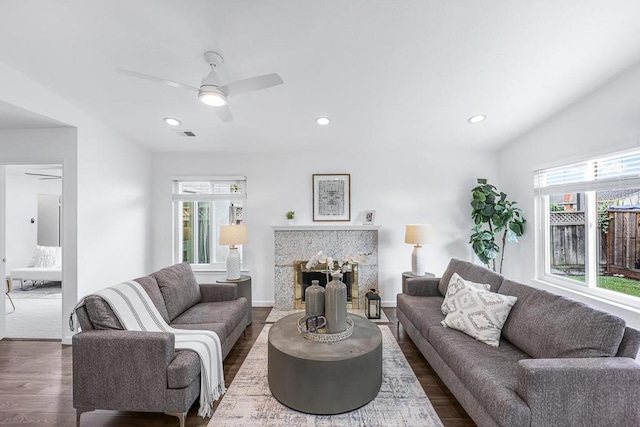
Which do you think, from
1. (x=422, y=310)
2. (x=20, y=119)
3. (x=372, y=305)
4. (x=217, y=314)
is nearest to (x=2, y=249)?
(x=20, y=119)

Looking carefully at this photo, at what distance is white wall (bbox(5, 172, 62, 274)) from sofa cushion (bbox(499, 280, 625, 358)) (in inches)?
Answer: 346

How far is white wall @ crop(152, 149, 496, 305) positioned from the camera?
4.51 meters

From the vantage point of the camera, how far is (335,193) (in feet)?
14.9

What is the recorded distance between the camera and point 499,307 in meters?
2.20

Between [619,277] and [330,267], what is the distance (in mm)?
3017

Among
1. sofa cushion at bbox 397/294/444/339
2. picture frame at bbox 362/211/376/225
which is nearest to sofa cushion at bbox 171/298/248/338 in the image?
sofa cushion at bbox 397/294/444/339

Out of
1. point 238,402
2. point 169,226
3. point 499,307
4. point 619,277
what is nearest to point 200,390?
point 238,402

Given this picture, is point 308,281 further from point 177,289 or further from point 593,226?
point 593,226

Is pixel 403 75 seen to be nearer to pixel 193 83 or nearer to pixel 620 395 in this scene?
pixel 193 83

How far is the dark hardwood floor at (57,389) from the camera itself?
196cm

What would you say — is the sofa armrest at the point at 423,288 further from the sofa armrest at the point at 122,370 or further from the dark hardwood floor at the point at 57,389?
the sofa armrest at the point at 122,370

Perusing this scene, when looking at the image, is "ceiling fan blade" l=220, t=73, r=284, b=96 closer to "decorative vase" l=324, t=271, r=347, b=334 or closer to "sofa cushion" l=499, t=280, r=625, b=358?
"decorative vase" l=324, t=271, r=347, b=334

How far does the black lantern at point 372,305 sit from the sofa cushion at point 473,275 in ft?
2.75

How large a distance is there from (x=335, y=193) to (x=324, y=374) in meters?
2.99
